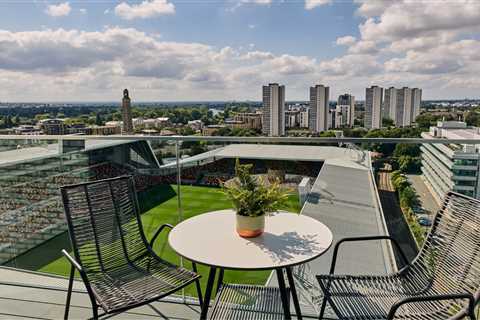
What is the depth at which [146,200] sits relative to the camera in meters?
3.17

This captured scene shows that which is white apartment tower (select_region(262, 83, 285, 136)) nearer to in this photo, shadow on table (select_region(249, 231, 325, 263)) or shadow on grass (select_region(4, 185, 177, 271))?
shadow on grass (select_region(4, 185, 177, 271))

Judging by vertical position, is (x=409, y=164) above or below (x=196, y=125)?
above

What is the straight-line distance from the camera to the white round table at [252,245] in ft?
5.51

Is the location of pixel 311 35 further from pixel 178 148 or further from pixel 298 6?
pixel 178 148

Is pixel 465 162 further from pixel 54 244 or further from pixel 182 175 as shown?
pixel 54 244

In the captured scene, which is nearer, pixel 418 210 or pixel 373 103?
pixel 418 210

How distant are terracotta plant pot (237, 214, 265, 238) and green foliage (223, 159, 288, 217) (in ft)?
0.07

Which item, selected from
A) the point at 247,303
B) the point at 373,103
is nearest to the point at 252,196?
the point at 247,303

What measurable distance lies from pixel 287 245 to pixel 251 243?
0.19 meters

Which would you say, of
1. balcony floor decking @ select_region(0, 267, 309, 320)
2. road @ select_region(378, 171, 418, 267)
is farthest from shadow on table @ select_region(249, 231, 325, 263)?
road @ select_region(378, 171, 418, 267)

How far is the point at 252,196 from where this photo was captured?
73.4 inches

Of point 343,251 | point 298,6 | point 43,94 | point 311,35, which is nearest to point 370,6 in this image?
point 298,6

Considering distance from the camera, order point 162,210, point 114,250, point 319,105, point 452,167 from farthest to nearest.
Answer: point 319,105 < point 162,210 < point 452,167 < point 114,250

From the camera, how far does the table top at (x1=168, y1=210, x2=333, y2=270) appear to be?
1.68 m
